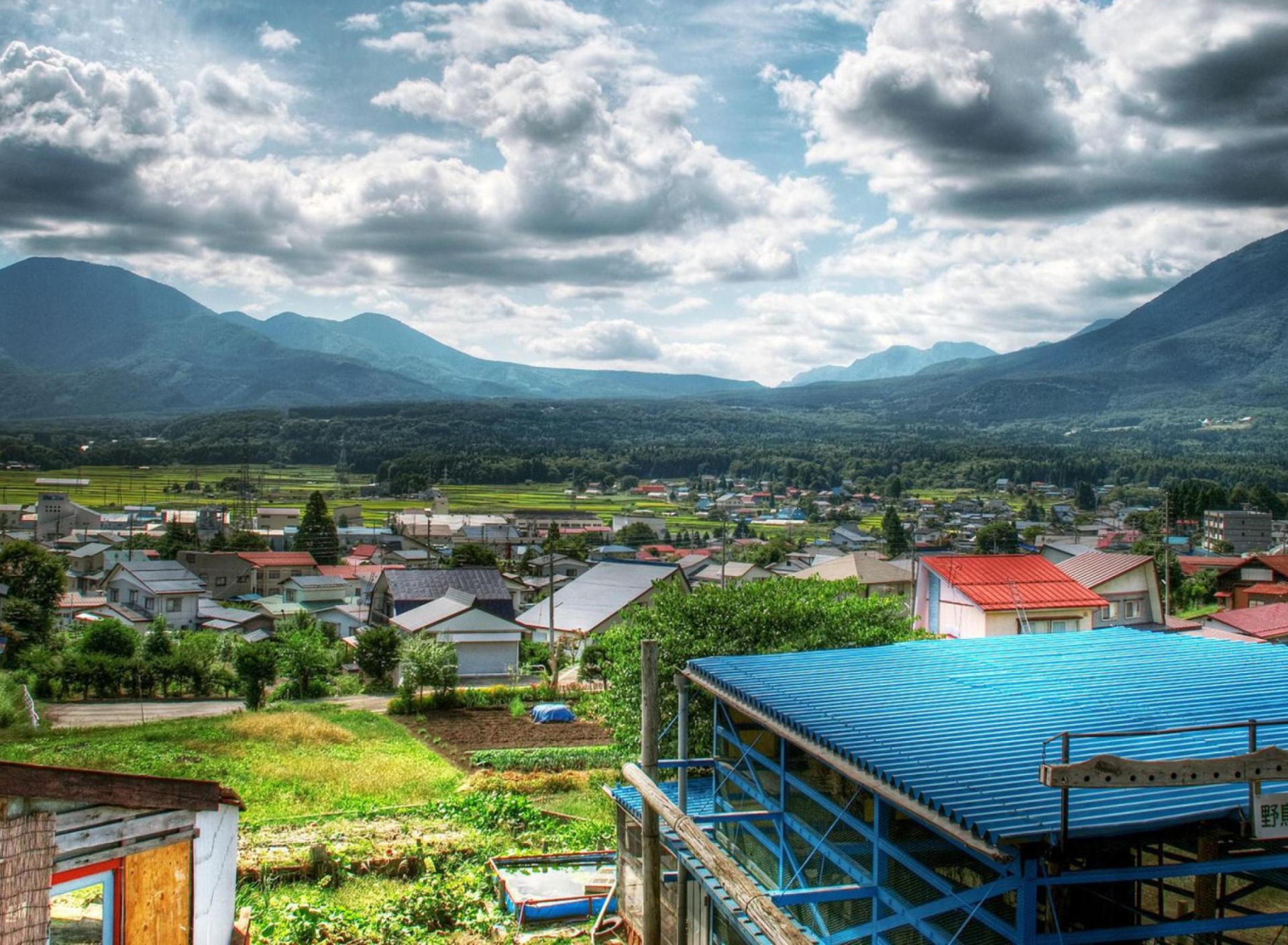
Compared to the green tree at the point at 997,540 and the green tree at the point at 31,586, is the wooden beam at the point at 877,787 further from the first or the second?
the green tree at the point at 997,540

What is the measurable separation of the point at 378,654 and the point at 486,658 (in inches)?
151

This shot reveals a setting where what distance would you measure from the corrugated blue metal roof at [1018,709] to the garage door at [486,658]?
26.6 meters

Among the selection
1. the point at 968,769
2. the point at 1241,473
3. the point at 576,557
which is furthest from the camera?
the point at 1241,473

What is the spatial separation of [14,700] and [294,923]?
67.6ft

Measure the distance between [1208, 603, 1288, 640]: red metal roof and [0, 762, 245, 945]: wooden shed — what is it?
96.0 feet

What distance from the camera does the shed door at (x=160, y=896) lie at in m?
6.92

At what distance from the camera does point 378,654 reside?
113 ft

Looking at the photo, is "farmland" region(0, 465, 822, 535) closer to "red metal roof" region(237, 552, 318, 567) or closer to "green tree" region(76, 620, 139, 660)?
"red metal roof" region(237, 552, 318, 567)

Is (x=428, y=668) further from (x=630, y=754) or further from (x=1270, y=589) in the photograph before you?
(x=1270, y=589)

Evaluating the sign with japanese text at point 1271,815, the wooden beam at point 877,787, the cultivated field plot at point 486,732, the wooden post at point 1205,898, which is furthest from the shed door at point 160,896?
the cultivated field plot at point 486,732

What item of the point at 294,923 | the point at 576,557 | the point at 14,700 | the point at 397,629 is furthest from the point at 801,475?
the point at 294,923

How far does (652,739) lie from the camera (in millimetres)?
7988

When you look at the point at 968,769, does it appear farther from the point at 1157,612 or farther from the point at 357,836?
the point at 1157,612

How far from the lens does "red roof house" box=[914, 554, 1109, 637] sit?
2355 cm
